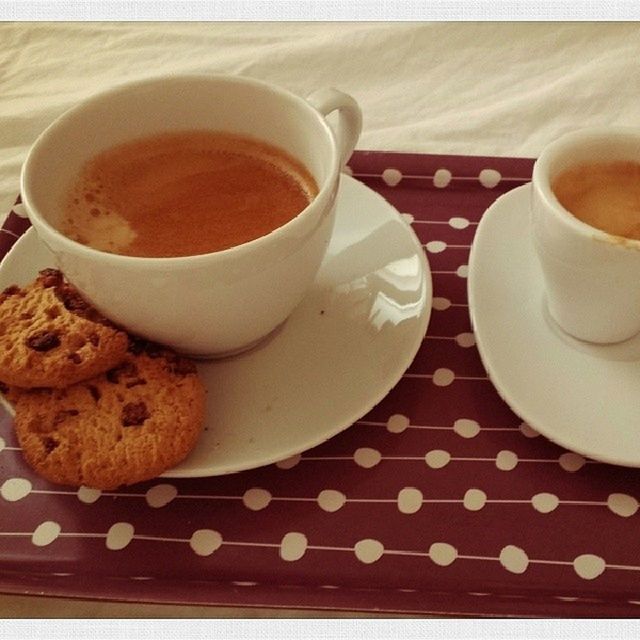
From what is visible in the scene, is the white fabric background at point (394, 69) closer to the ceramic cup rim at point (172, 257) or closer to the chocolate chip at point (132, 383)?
the ceramic cup rim at point (172, 257)

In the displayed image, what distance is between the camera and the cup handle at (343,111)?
0.81 metres

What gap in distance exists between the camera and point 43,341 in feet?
2.36

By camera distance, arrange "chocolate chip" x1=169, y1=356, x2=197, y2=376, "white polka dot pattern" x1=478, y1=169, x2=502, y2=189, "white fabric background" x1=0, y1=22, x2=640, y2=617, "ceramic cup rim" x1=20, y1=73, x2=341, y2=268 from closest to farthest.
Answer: "ceramic cup rim" x1=20, y1=73, x2=341, y2=268
"chocolate chip" x1=169, y1=356, x2=197, y2=376
"white polka dot pattern" x1=478, y1=169, x2=502, y2=189
"white fabric background" x1=0, y1=22, x2=640, y2=617

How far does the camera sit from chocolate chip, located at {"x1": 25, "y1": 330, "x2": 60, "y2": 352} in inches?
28.3

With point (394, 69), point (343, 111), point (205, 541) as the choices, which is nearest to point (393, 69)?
point (394, 69)

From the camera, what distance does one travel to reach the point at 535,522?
71cm

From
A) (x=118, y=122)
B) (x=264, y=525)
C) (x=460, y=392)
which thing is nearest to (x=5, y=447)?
(x=264, y=525)

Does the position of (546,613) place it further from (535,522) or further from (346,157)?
(346,157)

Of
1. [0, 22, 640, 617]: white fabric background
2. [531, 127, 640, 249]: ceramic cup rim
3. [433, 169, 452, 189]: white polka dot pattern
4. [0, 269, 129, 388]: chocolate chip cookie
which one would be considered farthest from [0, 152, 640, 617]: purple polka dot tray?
[0, 22, 640, 617]: white fabric background

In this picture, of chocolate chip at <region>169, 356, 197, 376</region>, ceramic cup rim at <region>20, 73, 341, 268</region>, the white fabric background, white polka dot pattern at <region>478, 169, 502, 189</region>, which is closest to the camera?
ceramic cup rim at <region>20, 73, 341, 268</region>

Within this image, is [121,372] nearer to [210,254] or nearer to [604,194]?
[210,254]

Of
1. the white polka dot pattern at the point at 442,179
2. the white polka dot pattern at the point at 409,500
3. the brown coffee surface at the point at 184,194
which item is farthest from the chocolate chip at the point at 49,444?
the white polka dot pattern at the point at 442,179

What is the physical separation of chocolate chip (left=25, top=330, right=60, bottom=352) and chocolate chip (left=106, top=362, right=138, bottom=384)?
6 centimetres

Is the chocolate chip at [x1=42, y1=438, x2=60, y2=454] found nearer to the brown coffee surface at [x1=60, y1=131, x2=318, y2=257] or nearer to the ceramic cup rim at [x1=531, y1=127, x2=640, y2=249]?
the brown coffee surface at [x1=60, y1=131, x2=318, y2=257]
